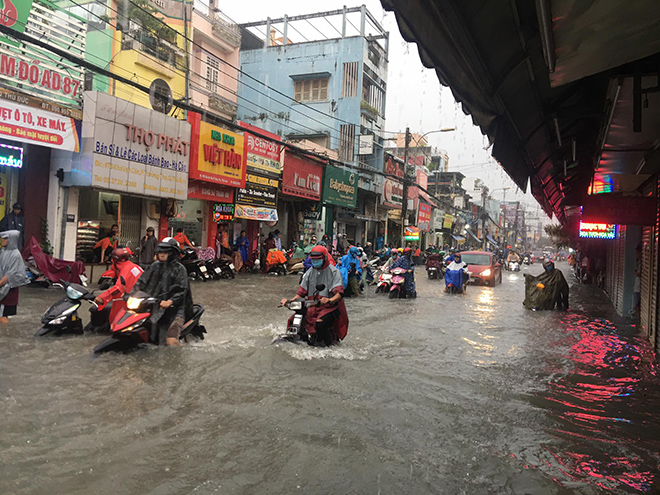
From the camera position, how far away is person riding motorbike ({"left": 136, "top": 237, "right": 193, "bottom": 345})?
6492mm

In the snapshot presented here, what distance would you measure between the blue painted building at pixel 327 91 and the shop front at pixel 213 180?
10.9 m

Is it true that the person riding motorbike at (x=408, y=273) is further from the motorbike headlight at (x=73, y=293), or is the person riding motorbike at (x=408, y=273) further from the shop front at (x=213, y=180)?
the motorbike headlight at (x=73, y=293)

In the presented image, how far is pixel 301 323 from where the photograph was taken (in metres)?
7.08

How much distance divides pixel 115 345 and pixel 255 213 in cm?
1576

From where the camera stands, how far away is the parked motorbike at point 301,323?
7035mm

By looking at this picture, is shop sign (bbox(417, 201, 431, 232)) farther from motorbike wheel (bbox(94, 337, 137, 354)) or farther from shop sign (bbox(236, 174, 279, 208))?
motorbike wheel (bbox(94, 337, 137, 354))

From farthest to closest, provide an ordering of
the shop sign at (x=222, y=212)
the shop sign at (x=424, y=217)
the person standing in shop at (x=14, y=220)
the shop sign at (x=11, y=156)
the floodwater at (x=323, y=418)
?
the shop sign at (x=424, y=217), the shop sign at (x=222, y=212), the person standing in shop at (x=14, y=220), the shop sign at (x=11, y=156), the floodwater at (x=323, y=418)

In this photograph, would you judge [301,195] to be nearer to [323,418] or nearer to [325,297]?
[325,297]

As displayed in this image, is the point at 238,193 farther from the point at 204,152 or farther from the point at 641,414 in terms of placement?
the point at 641,414

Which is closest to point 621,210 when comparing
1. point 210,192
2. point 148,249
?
point 148,249

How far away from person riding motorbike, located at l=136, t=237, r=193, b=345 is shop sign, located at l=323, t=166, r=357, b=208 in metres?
21.6

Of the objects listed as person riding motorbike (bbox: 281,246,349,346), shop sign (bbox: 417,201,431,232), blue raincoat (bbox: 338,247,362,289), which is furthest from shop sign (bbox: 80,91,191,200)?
shop sign (bbox: 417,201,431,232)

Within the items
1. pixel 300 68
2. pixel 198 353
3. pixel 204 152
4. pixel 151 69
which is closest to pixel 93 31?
pixel 151 69

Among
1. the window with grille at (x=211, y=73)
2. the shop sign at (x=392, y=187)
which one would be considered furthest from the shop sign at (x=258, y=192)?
the shop sign at (x=392, y=187)
